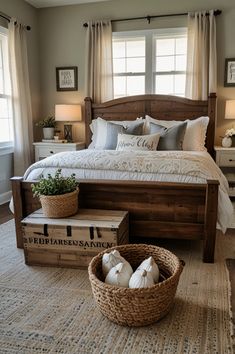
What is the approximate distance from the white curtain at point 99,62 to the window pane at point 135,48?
0.28 meters

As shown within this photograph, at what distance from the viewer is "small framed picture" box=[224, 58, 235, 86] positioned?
428 centimetres

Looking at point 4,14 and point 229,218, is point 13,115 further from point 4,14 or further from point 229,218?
point 229,218

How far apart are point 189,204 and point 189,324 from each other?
37.7 inches

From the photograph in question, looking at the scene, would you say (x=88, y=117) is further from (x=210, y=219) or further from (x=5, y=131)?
(x=210, y=219)

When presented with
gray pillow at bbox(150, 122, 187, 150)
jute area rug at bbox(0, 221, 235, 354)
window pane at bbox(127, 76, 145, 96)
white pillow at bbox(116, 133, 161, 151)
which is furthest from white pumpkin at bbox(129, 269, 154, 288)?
window pane at bbox(127, 76, 145, 96)

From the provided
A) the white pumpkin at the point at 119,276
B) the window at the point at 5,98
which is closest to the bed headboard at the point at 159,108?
the window at the point at 5,98

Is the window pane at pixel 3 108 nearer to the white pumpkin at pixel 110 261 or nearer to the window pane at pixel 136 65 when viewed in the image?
the window pane at pixel 136 65

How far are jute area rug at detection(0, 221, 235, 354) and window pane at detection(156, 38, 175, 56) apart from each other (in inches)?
129

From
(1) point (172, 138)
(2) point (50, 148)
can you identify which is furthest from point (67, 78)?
(1) point (172, 138)

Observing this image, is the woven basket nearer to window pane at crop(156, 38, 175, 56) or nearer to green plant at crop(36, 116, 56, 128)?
green plant at crop(36, 116, 56, 128)

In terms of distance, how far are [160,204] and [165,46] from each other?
2.96 meters

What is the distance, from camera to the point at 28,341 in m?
1.57

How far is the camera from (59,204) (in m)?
2.33

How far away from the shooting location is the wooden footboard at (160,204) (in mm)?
2377
